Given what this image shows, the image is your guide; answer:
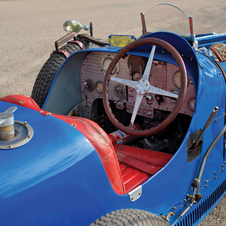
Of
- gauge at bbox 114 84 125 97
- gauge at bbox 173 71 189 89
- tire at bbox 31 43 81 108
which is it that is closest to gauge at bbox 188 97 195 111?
gauge at bbox 173 71 189 89

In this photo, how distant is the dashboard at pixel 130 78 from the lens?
231cm

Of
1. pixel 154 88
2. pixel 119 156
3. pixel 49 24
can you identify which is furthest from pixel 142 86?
pixel 49 24

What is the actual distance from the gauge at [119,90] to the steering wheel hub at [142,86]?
1.68 feet

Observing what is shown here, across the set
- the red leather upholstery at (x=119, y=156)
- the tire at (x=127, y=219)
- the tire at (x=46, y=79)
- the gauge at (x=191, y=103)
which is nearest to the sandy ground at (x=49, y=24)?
the red leather upholstery at (x=119, y=156)

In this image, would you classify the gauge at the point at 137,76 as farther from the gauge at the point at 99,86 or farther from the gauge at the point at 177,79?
the gauge at the point at 99,86

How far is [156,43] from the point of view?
6.57 ft

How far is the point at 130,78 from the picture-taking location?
2551 millimetres

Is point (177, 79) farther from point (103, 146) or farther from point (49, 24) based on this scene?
point (49, 24)

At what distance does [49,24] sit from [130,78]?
324 inches

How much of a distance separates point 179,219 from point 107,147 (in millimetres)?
920

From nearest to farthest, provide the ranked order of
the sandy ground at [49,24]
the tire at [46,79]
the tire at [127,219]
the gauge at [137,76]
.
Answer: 1. the tire at [127,219]
2. the gauge at [137,76]
3. the tire at [46,79]
4. the sandy ground at [49,24]

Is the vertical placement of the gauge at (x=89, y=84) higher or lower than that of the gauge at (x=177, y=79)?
lower

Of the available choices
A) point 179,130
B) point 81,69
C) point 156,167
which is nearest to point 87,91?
point 81,69

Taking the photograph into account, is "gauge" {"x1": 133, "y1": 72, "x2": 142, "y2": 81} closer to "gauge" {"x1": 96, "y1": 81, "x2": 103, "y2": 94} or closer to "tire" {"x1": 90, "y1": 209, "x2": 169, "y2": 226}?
"gauge" {"x1": 96, "y1": 81, "x2": 103, "y2": 94}
